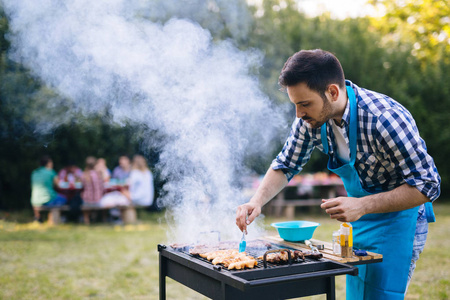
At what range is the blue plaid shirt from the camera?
2.05 m

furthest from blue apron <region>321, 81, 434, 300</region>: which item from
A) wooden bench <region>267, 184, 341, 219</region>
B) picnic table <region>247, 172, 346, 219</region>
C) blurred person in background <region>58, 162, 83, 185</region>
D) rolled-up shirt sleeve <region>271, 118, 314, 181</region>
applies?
blurred person in background <region>58, 162, 83, 185</region>

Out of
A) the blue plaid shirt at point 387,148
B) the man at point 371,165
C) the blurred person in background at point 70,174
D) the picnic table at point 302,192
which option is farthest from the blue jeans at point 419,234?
the blurred person in background at point 70,174

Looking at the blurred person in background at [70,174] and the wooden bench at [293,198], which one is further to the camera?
the wooden bench at [293,198]

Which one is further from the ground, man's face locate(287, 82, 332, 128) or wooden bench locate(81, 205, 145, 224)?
man's face locate(287, 82, 332, 128)

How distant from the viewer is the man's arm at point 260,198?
2.46 m

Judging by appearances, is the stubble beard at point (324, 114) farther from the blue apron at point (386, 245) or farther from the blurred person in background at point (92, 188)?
the blurred person in background at point (92, 188)

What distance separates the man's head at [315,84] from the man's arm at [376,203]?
44 cm

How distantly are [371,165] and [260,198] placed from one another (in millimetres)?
673

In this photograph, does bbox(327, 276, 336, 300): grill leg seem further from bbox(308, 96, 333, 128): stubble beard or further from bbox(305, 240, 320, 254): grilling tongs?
bbox(308, 96, 333, 128): stubble beard

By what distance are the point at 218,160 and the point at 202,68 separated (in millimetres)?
1154

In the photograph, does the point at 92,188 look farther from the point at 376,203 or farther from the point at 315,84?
the point at 376,203

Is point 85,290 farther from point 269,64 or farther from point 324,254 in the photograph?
point 269,64

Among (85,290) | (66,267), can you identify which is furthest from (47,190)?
(85,290)

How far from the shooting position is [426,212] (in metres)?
2.41
